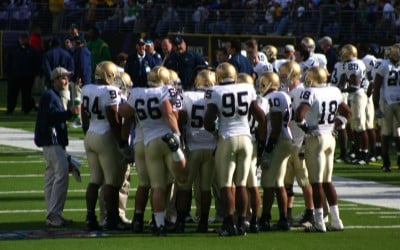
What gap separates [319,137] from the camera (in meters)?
15.9

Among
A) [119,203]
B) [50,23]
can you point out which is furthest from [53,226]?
[50,23]

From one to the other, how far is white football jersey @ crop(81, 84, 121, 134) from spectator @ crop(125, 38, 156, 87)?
7949 millimetres

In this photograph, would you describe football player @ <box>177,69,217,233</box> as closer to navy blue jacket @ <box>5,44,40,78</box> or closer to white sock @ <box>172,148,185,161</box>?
white sock @ <box>172,148,185,161</box>

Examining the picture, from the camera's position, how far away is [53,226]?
16.2m

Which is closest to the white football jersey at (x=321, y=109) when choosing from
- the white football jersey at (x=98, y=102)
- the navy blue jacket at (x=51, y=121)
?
the white football jersey at (x=98, y=102)

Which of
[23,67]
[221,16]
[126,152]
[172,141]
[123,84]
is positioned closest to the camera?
[172,141]

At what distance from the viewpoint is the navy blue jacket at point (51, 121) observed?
1625 centimetres

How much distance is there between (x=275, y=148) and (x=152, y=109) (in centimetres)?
157

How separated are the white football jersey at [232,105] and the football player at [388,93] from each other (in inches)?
273

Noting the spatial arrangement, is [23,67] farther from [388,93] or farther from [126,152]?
[126,152]

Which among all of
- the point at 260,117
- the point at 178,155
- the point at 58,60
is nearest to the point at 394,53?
the point at 260,117

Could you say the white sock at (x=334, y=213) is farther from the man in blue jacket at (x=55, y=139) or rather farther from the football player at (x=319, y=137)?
the man in blue jacket at (x=55, y=139)

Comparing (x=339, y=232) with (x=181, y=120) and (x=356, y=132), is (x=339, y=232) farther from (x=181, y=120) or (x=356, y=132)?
(x=356, y=132)

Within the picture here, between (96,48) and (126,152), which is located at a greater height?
(126,152)
